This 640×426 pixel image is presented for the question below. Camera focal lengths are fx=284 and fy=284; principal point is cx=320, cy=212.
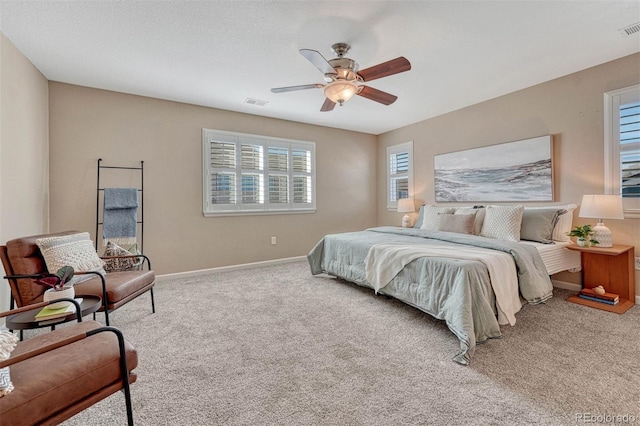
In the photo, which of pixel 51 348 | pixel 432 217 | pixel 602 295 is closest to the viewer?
pixel 51 348

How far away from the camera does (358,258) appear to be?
3.30 meters

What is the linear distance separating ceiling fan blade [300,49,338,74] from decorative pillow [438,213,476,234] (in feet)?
8.06

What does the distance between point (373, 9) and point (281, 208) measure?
11.0 ft

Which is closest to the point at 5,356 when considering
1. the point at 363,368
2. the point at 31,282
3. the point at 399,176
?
the point at 31,282

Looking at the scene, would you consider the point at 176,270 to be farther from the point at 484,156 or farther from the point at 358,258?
the point at 484,156

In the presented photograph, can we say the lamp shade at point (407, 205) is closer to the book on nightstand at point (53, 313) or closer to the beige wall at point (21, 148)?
the book on nightstand at point (53, 313)

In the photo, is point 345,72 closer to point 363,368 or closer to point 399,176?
point 363,368

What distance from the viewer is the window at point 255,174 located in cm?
435

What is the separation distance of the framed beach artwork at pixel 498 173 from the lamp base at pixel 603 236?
68cm

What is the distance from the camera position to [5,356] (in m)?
1.13

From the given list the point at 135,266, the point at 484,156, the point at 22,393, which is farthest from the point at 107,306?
the point at 484,156

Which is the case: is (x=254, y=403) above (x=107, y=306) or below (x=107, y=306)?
below

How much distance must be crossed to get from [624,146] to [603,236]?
3.21ft

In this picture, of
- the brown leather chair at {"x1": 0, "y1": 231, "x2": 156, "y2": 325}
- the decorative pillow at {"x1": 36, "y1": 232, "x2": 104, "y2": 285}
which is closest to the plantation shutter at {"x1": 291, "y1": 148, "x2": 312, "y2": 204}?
the decorative pillow at {"x1": 36, "y1": 232, "x2": 104, "y2": 285}
